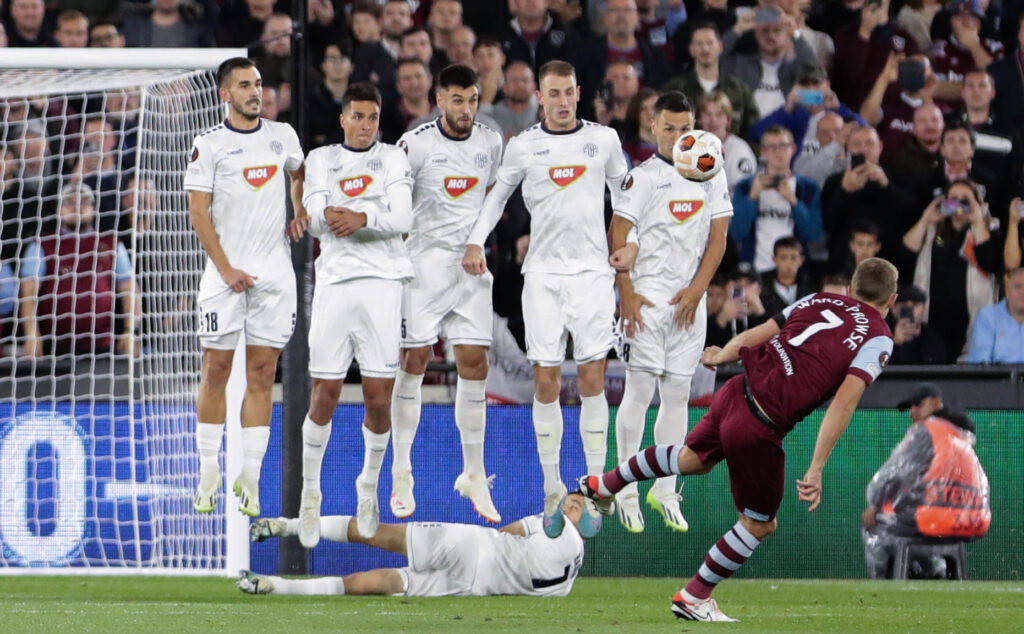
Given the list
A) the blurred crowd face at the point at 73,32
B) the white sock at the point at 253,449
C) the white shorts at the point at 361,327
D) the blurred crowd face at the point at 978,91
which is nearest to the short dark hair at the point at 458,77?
the white shorts at the point at 361,327

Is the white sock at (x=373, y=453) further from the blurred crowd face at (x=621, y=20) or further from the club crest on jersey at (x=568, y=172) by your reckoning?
the blurred crowd face at (x=621, y=20)

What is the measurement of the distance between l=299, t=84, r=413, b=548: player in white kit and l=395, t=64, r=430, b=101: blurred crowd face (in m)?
Answer: 3.28

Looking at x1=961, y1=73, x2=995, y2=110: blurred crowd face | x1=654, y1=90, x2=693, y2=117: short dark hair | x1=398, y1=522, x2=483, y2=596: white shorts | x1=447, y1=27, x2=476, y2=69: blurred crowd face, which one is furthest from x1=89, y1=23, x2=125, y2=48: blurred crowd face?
x1=961, y1=73, x2=995, y2=110: blurred crowd face

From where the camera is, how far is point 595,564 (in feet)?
38.4

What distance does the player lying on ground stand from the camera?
7535mm

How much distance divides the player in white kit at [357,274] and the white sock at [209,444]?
516mm

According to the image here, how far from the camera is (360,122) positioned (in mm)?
9492

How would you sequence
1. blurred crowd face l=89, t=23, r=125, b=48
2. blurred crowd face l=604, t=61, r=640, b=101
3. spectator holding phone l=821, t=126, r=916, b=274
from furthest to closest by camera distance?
blurred crowd face l=89, t=23, r=125, b=48 < blurred crowd face l=604, t=61, r=640, b=101 < spectator holding phone l=821, t=126, r=916, b=274

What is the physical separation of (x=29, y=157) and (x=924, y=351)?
6736 mm

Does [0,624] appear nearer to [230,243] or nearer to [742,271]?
[230,243]

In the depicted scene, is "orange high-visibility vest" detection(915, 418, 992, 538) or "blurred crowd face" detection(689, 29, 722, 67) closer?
"orange high-visibility vest" detection(915, 418, 992, 538)

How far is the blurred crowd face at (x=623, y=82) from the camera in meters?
12.9

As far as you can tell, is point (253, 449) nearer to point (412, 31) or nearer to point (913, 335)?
point (412, 31)

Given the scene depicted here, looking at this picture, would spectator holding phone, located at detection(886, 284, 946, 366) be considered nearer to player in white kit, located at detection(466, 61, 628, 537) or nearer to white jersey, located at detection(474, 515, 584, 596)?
player in white kit, located at detection(466, 61, 628, 537)
